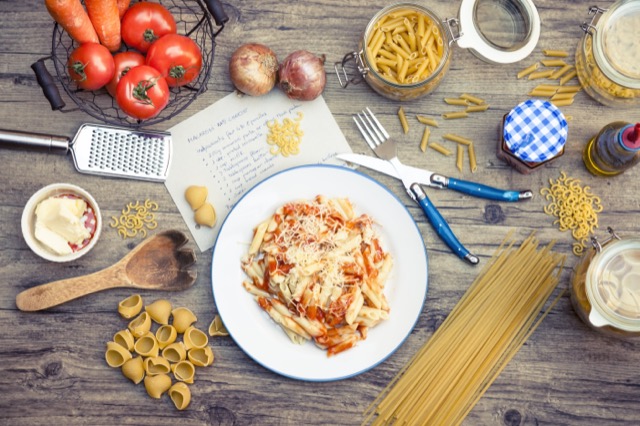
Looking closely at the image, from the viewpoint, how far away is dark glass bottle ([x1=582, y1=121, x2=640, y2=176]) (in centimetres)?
158

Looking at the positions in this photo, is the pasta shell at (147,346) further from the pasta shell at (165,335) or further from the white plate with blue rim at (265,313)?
the white plate with blue rim at (265,313)

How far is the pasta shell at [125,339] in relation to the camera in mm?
1699

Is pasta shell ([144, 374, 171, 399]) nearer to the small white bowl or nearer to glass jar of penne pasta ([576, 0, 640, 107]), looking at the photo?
the small white bowl

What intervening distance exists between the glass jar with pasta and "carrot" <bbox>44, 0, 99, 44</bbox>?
0.66m

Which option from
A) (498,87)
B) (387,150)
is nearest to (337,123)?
(387,150)

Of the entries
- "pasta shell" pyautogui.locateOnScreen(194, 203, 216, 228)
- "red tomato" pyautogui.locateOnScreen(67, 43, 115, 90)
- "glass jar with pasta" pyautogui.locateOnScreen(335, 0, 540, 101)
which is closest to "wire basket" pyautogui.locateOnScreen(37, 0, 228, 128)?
"red tomato" pyautogui.locateOnScreen(67, 43, 115, 90)

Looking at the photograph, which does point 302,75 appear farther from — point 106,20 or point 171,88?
point 106,20

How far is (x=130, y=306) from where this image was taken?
5.61 feet

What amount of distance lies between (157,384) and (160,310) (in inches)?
7.5

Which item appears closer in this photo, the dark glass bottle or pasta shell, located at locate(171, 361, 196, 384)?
the dark glass bottle

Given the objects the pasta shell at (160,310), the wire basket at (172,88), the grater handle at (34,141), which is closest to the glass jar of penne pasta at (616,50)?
the wire basket at (172,88)

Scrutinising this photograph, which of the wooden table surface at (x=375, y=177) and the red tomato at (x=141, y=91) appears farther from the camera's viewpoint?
the wooden table surface at (x=375, y=177)

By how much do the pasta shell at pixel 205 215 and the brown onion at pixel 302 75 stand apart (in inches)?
14.8

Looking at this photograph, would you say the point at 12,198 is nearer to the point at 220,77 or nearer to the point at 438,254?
the point at 220,77
